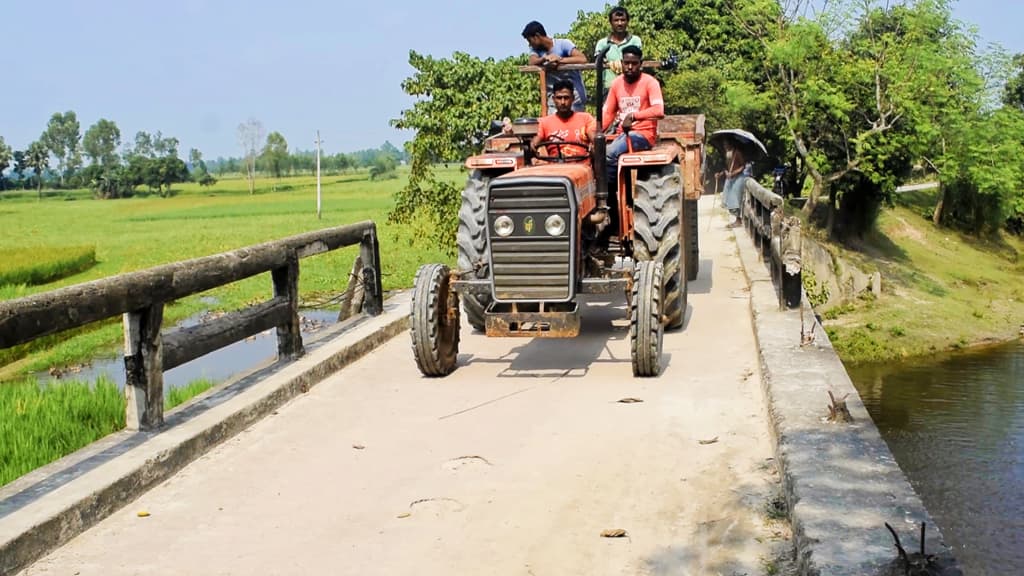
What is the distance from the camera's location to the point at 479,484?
572 cm

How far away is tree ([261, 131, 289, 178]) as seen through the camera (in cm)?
14762

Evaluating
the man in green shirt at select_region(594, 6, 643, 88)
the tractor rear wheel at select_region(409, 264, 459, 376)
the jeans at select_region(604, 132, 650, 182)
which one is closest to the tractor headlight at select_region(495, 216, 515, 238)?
the tractor rear wheel at select_region(409, 264, 459, 376)

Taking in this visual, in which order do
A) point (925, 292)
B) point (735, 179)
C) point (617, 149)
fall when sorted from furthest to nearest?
point (925, 292)
point (735, 179)
point (617, 149)

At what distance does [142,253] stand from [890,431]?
21.4 metres

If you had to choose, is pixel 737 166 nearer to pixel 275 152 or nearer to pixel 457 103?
pixel 457 103

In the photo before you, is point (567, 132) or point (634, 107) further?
point (634, 107)

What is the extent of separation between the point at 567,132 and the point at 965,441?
1150cm

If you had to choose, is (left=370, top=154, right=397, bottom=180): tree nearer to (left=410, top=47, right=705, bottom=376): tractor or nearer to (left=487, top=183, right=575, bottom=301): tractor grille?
(left=410, top=47, right=705, bottom=376): tractor

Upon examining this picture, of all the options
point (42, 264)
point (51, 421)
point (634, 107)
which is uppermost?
point (634, 107)

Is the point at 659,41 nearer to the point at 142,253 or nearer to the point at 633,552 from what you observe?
the point at 142,253

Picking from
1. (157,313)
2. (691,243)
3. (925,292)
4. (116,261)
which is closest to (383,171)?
(925,292)

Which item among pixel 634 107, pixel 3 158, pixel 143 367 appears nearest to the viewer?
pixel 143 367

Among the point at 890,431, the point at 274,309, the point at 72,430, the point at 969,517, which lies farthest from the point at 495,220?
the point at 890,431

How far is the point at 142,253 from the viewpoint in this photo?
31.3 m
